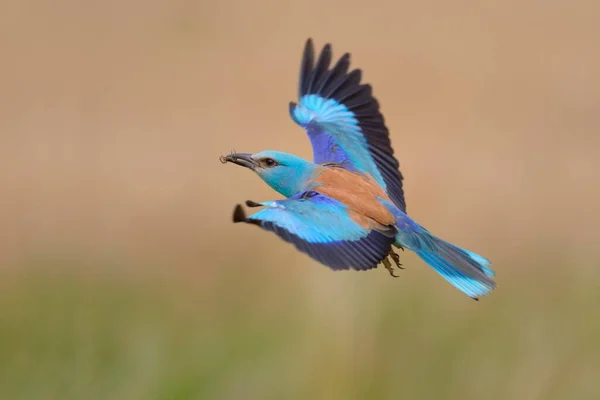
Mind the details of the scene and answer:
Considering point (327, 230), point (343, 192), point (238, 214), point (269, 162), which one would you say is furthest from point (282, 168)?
point (238, 214)

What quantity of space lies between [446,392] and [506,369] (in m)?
0.20

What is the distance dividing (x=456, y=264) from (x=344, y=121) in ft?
2.74

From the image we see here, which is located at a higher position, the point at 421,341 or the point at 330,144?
the point at 330,144

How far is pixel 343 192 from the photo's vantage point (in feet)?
9.93

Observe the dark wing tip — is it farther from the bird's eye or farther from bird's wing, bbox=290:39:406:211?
bird's wing, bbox=290:39:406:211

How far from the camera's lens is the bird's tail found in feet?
9.86

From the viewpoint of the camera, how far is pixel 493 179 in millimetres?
5488

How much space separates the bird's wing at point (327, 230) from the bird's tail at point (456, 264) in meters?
0.15

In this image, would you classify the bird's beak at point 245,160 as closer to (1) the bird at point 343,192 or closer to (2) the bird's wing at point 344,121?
(1) the bird at point 343,192

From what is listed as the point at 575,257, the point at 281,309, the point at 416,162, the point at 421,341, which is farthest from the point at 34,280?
the point at 416,162

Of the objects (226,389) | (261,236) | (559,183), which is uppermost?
(559,183)

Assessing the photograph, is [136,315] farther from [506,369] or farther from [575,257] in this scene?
[575,257]

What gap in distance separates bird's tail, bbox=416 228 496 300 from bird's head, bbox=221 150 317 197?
1.09 feet

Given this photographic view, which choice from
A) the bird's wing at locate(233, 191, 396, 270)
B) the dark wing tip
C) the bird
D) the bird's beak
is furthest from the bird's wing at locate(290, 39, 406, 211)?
the dark wing tip
